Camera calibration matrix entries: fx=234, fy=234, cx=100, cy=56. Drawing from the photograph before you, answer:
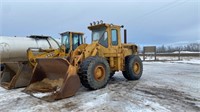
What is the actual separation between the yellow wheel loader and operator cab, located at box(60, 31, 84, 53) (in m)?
0.93

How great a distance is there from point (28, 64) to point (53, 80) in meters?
1.44

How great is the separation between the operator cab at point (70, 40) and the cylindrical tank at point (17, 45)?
315cm

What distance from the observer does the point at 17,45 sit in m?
11.3

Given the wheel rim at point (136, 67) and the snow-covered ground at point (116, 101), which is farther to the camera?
the wheel rim at point (136, 67)

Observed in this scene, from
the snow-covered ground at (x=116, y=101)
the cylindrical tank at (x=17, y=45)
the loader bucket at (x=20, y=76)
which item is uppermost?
the cylindrical tank at (x=17, y=45)

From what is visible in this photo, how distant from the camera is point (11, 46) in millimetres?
11109

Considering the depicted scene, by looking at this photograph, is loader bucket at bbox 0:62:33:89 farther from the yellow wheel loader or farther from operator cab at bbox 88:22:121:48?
operator cab at bbox 88:22:121:48

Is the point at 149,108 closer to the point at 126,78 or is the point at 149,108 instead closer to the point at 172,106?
the point at 172,106

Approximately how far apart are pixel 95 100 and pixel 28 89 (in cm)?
260

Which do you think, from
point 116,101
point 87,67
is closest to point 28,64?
point 87,67

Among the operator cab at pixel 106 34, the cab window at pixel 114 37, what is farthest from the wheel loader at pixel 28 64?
the cab window at pixel 114 37

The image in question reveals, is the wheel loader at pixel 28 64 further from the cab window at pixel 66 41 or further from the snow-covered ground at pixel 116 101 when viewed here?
the snow-covered ground at pixel 116 101

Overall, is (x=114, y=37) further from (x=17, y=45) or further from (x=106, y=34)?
(x=17, y=45)

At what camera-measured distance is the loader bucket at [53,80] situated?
595 cm
